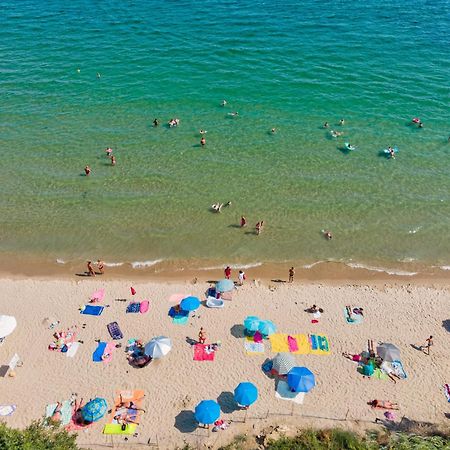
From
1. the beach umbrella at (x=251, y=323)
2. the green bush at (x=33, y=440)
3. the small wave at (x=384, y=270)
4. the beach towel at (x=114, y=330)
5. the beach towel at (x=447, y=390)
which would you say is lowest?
the beach towel at (x=447, y=390)

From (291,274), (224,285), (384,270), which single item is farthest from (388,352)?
(224,285)

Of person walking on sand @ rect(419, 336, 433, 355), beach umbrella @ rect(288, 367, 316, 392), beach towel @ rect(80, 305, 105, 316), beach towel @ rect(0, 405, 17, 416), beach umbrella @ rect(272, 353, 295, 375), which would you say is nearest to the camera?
beach towel @ rect(0, 405, 17, 416)

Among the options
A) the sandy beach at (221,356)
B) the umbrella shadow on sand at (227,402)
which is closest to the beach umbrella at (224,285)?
the sandy beach at (221,356)

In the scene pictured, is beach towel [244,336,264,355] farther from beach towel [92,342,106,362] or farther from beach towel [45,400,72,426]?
beach towel [45,400,72,426]

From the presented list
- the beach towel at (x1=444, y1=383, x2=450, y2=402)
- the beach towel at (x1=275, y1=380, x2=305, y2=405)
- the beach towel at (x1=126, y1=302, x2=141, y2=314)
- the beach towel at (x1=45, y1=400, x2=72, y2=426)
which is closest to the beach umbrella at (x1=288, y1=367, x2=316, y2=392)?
the beach towel at (x1=275, y1=380, x2=305, y2=405)

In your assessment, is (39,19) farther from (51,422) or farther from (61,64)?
(51,422)

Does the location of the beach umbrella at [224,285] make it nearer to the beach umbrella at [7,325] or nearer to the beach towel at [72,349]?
the beach towel at [72,349]

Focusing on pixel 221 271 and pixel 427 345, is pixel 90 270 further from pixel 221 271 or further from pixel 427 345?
pixel 427 345
